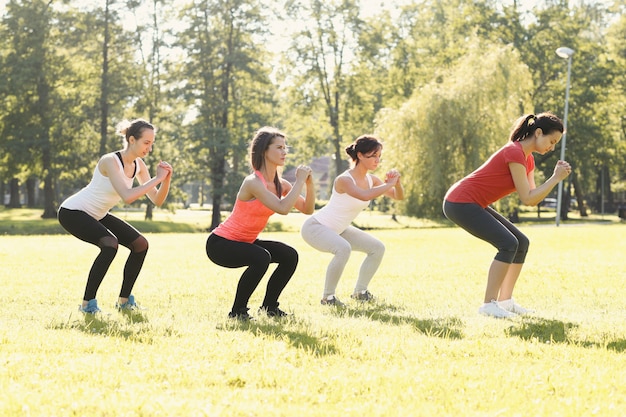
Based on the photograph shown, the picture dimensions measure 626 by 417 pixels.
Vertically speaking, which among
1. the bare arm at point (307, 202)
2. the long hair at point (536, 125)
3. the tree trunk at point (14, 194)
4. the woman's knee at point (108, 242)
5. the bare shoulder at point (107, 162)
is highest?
the long hair at point (536, 125)

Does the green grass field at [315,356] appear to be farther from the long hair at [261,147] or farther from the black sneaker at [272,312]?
the long hair at [261,147]

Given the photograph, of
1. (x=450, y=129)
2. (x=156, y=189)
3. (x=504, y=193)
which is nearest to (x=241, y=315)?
(x=156, y=189)

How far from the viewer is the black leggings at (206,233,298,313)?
7148 mm

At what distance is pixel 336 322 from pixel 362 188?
Result: 2446mm

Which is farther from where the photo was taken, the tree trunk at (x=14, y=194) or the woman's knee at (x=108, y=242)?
the tree trunk at (x=14, y=194)

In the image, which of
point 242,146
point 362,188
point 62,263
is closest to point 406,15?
point 242,146

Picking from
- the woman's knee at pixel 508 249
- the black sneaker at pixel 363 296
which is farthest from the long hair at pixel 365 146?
the woman's knee at pixel 508 249

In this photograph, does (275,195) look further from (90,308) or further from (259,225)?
(90,308)

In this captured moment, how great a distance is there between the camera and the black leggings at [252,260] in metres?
7.15

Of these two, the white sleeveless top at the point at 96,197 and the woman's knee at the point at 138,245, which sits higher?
the white sleeveless top at the point at 96,197

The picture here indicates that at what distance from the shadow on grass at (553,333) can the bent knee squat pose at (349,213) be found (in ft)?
7.60

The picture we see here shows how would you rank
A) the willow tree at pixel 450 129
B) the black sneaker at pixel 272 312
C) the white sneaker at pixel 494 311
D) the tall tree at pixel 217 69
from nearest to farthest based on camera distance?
the black sneaker at pixel 272 312, the white sneaker at pixel 494 311, the willow tree at pixel 450 129, the tall tree at pixel 217 69

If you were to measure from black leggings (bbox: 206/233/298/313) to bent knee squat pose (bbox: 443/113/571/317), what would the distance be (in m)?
1.96

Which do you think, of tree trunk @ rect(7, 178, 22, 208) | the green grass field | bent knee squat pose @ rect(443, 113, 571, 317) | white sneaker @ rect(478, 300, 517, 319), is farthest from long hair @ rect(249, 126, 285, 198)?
tree trunk @ rect(7, 178, 22, 208)
